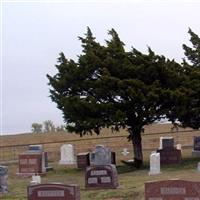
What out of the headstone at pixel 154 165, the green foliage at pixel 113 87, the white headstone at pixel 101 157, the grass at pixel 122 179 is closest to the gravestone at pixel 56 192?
the grass at pixel 122 179

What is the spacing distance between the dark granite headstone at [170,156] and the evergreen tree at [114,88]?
3.67ft

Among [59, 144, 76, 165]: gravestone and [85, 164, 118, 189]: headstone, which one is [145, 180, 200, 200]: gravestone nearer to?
[85, 164, 118, 189]: headstone

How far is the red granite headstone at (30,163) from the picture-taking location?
90.5ft

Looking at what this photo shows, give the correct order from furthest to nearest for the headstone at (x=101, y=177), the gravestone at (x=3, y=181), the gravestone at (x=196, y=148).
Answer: the gravestone at (x=196, y=148) < the gravestone at (x=3, y=181) < the headstone at (x=101, y=177)

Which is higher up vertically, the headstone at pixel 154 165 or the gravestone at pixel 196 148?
the gravestone at pixel 196 148

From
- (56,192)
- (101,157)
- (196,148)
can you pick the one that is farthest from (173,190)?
(196,148)

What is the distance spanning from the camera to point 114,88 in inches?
1046

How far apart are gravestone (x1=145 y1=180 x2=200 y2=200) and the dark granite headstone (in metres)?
15.2

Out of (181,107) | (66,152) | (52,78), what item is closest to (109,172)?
(181,107)

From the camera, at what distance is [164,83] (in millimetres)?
27312

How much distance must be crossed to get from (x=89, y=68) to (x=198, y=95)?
15.6ft

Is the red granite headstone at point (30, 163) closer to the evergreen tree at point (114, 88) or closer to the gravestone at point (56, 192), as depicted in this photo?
the evergreen tree at point (114, 88)

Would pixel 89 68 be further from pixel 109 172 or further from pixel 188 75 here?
pixel 109 172

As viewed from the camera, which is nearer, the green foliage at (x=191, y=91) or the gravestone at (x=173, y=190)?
the gravestone at (x=173, y=190)
